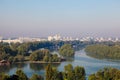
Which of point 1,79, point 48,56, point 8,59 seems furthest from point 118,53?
point 1,79

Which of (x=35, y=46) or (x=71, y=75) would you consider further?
(x=35, y=46)

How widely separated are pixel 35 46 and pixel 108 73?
19.0 meters

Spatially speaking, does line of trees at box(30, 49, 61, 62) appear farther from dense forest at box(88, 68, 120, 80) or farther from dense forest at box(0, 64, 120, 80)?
dense forest at box(88, 68, 120, 80)

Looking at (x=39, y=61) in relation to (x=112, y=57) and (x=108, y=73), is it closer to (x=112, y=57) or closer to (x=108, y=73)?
(x=112, y=57)

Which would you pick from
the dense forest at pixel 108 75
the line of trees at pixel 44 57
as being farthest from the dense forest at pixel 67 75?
the line of trees at pixel 44 57

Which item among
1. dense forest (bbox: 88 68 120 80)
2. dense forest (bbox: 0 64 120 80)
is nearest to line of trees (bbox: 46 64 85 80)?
dense forest (bbox: 0 64 120 80)

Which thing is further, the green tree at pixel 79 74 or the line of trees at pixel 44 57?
the line of trees at pixel 44 57

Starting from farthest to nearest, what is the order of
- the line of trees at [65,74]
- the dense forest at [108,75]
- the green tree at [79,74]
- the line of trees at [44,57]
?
the line of trees at [44,57] → the green tree at [79,74] → the line of trees at [65,74] → the dense forest at [108,75]

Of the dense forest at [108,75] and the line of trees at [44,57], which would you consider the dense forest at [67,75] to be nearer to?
the dense forest at [108,75]

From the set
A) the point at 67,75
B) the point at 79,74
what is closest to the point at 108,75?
the point at 79,74

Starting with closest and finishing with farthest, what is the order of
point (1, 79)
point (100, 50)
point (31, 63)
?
point (1, 79)
point (31, 63)
point (100, 50)

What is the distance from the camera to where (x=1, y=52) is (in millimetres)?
18906

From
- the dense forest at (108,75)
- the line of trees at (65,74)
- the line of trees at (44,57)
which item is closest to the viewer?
the dense forest at (108,75)

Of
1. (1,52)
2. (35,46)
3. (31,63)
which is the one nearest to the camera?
(31,63)
